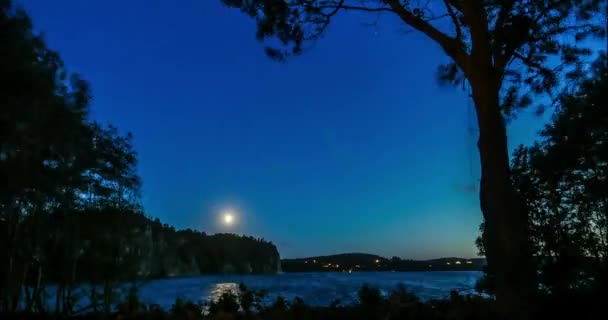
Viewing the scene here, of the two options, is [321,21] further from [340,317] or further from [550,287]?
[550,287]

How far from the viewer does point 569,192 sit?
9164 millimetres

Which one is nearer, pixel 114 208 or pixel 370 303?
pixel 370 303

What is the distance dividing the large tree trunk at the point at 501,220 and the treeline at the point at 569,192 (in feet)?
11.2

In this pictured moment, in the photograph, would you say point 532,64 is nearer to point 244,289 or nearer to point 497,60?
point 497,60

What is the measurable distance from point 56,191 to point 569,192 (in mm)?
10577

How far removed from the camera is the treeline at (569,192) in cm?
820

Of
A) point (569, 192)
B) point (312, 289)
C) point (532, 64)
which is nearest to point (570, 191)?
point (569, 192)

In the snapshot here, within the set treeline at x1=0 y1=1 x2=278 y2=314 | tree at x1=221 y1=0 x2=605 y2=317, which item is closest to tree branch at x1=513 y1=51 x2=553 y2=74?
tree at x1=221 y1=0 x2=605 y2=317

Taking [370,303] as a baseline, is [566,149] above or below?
above

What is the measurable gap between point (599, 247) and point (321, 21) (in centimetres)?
710

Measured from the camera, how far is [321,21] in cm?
778

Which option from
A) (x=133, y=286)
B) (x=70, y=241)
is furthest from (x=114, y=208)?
(x=133, y=286)

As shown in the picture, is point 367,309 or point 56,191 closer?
point 367,309

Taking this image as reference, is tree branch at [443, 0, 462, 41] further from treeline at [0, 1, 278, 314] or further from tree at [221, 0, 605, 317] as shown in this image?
treeline at [0, 1, 278, 314]
